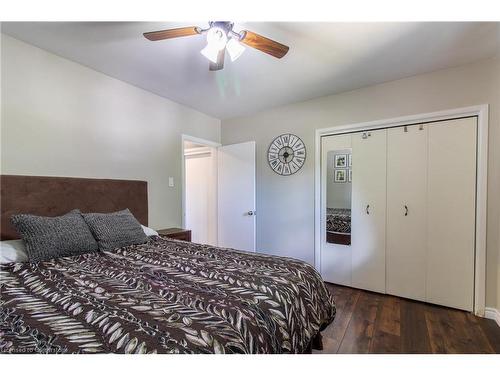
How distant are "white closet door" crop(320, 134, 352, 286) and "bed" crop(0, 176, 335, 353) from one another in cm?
149

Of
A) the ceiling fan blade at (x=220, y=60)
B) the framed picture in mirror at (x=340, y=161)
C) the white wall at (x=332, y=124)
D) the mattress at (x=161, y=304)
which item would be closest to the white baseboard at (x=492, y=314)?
the white wall at (x=332, y=124)

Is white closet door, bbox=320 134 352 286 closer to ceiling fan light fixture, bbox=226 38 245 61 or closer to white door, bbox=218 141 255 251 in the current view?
white door, bbox=218 141 255 251

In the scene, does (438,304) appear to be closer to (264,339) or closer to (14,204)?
(264,339)

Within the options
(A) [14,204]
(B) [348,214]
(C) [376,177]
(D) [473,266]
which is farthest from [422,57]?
(A) [14,204]

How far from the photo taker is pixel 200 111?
3535mm

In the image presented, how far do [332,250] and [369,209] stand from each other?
69 cm

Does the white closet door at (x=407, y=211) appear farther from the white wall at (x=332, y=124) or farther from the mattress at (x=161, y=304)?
the mattress at (x=161, y=304)

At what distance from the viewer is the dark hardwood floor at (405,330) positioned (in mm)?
1717

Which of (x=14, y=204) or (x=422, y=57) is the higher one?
(x=422, y=57)

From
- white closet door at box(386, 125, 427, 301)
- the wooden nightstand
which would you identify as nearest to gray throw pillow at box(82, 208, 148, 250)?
the wooden nightstand

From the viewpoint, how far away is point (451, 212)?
7.55 ft

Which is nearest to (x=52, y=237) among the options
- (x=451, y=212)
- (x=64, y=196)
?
(x=64, y=196)

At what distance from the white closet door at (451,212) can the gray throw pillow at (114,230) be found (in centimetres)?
282

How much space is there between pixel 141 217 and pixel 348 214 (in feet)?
8.07
